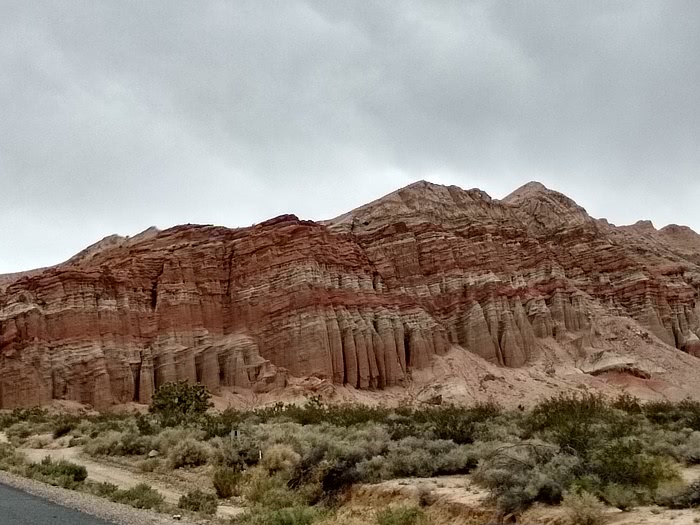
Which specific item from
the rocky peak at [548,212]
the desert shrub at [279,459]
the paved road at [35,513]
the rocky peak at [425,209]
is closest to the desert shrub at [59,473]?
the paved road at [35,513]

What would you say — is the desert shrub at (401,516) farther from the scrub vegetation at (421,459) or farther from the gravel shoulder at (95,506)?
the gravel shoulder at (95,506)

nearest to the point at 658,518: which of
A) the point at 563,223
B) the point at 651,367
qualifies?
the point at 651,367

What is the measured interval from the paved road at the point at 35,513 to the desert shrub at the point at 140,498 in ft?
5.08

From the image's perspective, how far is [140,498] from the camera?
1535cm

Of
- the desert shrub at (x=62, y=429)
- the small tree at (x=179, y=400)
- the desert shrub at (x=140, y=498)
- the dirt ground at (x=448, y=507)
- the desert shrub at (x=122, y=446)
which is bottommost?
the dirt ground at (x=448, y=507)

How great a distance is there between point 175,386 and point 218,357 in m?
23.0

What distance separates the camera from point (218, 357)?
71875 mm

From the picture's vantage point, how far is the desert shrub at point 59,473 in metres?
18.5

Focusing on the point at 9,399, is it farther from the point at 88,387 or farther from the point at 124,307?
the point at 124,307

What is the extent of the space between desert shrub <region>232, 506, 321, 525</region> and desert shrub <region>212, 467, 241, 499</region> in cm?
380

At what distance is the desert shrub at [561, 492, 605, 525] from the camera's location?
410 inches

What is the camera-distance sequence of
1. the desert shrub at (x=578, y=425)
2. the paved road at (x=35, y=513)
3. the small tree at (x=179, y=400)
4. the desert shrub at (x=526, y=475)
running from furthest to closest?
the small tree at (x=179, y=400) → the desert shrub at (x=578, y=425) → the paved road at (x=35, y=513) → the desert shrub at (x=526, y=475)

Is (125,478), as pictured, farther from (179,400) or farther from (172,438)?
(179,400)

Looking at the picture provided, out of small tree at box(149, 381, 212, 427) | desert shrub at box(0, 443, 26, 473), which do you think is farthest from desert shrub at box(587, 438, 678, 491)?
small tree at box(149, 381, 212, 427)
